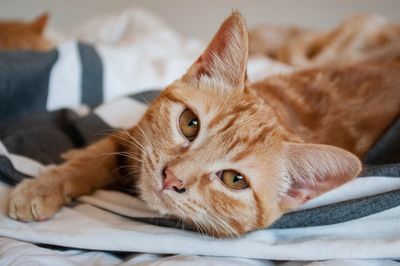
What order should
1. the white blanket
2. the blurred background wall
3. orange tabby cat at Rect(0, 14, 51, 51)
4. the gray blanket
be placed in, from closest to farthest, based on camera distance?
the white blanket, the gray blanket, orange tabby cat at Rect(0, 14, 51, 51), the blurred background wall

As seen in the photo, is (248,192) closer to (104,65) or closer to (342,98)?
(342,98)

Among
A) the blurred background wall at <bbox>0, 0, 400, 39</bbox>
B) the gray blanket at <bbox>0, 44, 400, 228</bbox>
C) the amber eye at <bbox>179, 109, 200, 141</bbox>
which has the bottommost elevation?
the gray blanket at <bbox>0, 44, 400, 228</bbox>

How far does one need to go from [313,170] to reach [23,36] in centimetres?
210

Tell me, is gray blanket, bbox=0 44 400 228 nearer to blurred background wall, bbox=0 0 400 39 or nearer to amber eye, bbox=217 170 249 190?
amber eye, bbox=217 170 249 190

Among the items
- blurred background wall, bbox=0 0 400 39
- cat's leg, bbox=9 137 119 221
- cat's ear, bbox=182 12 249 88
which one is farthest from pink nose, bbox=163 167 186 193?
blurred background wall, bbox=0 0 400 39

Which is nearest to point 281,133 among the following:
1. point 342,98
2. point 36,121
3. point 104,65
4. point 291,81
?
point 342,98

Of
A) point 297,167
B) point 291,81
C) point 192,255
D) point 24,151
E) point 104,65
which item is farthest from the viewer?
point 104,65

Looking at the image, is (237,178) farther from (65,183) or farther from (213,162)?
(65,183)

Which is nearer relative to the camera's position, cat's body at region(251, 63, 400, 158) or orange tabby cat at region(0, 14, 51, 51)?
cat's body at region(251, 63, 400, 158)

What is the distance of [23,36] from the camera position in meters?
2.41

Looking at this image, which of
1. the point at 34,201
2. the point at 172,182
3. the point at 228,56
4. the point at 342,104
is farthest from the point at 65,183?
the point at 342,104

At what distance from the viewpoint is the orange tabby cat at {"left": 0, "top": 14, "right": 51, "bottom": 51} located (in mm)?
2357

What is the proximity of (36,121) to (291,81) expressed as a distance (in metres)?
1.06

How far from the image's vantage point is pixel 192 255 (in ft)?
2.93
